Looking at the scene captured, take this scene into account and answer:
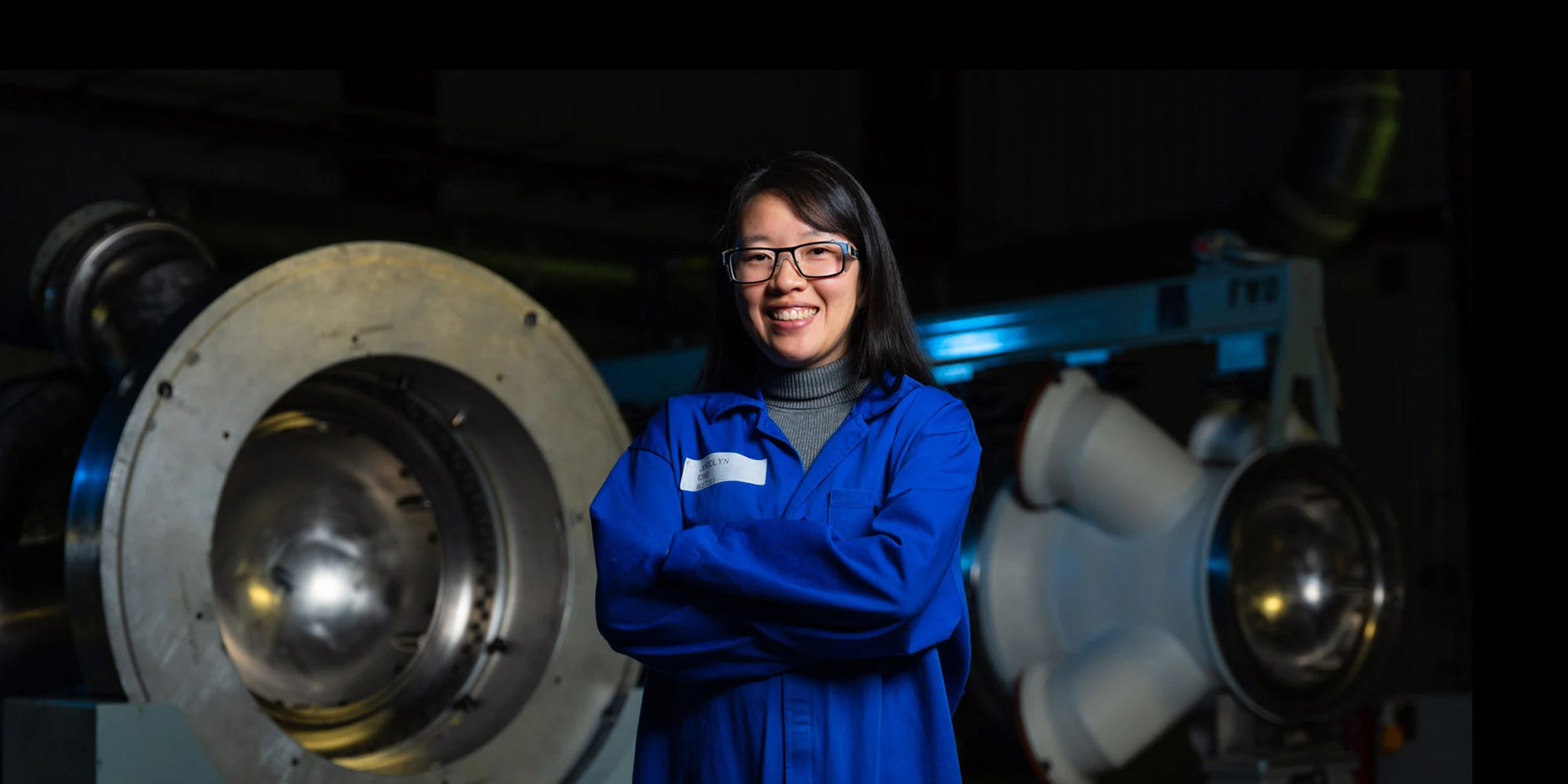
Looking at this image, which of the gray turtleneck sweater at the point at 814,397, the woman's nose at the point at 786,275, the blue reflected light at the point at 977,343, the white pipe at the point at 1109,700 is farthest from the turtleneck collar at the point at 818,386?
the blue reflected light at the point at 977,343

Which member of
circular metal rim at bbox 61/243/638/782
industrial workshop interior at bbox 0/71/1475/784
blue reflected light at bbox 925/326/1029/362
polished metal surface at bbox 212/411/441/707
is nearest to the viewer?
industrial workshop interior at bbox 0/71/1475/784

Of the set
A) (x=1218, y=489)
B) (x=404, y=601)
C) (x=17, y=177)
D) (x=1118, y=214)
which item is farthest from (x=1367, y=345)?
(x=17, y=177)

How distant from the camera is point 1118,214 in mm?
7191

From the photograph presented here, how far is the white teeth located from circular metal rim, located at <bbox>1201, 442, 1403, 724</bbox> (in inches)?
72.9

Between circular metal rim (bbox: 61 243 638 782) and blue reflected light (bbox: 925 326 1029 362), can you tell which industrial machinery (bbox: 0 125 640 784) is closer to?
circular metal rim (bbox: 61 243 638 782)

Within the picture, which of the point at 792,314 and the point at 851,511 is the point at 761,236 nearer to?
the point at 792,314

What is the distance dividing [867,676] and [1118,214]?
6.15 meters

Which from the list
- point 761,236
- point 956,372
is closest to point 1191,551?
point 956,372

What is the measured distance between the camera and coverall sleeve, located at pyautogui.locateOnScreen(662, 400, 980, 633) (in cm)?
126

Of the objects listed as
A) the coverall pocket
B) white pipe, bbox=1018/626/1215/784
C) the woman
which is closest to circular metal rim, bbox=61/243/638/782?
the woman

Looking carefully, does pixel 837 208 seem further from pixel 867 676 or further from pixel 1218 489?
pixel 1218 489

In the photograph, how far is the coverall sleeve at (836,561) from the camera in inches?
49.8

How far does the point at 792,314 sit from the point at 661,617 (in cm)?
31

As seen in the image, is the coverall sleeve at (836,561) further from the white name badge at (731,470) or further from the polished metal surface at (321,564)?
the polished metal surface at (321,564)
